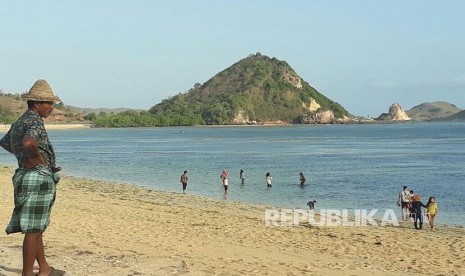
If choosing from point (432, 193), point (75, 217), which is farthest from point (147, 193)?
point (432, 193)

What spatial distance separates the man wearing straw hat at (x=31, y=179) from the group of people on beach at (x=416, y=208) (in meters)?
13.4

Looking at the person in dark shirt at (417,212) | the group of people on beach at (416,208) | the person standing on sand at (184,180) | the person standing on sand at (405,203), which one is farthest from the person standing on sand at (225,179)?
the person in dark shirt at (417,212)

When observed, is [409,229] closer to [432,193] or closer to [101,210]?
[101,210]

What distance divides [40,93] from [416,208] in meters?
13.6

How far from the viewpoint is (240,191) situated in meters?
29.2

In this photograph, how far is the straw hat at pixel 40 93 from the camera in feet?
19.4

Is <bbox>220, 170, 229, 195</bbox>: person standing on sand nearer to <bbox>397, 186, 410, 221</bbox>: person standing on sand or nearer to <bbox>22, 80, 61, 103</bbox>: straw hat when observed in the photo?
<bbox>397, 186, 410, 221</bbox>: person standing on sand

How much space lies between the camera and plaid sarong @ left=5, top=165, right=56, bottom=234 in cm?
560

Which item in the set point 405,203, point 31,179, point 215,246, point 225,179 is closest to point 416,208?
point 405,203

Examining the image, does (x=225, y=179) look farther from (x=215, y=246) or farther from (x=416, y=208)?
(x=215, y=246)

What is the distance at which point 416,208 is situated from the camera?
55.7 ft

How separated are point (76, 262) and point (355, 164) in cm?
4225

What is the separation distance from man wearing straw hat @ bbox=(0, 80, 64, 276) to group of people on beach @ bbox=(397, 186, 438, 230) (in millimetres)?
13430

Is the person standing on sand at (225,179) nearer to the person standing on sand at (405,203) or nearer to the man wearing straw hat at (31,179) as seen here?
the person standing on sand at (405,203)
